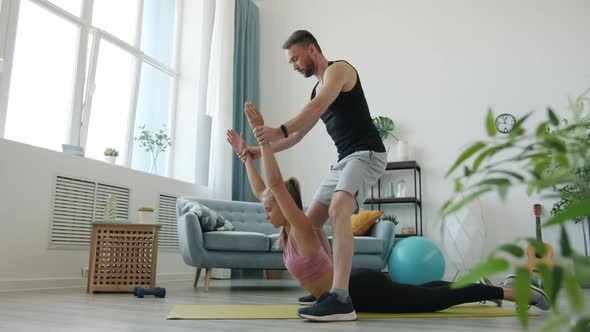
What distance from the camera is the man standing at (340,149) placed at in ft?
6.48

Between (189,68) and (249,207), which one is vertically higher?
(189,68)

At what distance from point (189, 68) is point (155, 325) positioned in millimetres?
4075

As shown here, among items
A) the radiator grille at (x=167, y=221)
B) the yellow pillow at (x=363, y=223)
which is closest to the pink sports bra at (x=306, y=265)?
the yellow pillow at (x=363, y=223)

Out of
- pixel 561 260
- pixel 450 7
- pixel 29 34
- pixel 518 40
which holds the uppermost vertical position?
pixel 450 7

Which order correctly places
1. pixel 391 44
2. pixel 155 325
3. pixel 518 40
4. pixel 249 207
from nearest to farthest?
pixel 155 325, pixel 249 207, pixel 518 40, pixel 391 44

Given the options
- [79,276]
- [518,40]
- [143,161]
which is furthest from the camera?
[518,40]

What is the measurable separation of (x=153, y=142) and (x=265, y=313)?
3.14 meters

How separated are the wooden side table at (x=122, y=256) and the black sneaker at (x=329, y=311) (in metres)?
1.80

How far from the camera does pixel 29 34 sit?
372 cm

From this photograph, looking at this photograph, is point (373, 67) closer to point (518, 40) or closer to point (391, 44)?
point (391, 44)

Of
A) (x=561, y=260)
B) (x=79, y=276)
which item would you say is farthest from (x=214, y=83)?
(x=561, y=260)

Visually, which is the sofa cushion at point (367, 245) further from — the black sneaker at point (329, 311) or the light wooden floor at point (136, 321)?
the black sneaker at point (329, 311)

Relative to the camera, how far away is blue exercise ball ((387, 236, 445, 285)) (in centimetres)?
384

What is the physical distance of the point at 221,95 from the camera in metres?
5.39
